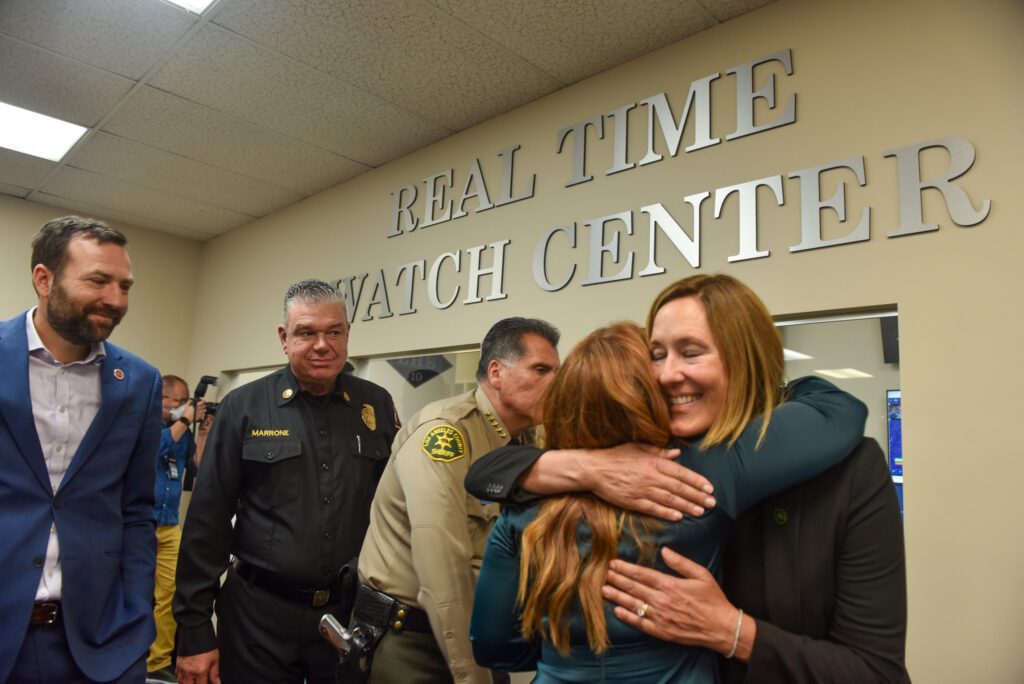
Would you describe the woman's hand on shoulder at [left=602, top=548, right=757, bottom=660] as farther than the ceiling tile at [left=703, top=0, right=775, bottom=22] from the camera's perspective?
No

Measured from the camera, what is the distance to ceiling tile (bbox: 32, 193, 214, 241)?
16.4 feet

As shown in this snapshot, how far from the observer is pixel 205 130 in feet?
12.2

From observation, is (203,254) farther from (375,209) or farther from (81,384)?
(81,384)

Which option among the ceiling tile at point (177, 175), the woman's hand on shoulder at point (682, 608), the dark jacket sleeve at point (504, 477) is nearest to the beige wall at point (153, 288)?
the ceiling tile at point (177, 175)

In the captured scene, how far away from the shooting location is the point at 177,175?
14.4 feet

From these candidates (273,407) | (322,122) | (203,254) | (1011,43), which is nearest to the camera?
(1011,43)

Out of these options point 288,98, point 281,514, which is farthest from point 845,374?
point 288,98

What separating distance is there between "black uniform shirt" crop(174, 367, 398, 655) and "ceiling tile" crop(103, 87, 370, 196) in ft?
6.74

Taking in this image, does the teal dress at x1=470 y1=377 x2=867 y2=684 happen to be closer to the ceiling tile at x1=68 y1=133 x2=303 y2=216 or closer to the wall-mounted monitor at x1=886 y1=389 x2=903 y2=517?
the wall-mounted monitor at x1=886 y1=389 x2=903 y2=517

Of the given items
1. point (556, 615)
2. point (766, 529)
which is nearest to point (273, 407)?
point (556, 615)

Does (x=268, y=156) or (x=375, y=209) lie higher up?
(x=268, y=156)

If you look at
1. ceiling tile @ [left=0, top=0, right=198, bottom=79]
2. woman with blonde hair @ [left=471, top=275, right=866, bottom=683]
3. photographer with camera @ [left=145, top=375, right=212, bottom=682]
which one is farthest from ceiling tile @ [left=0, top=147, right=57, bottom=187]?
woman with blonde hair @ [left=471, top=275, right=866, bottom=683]

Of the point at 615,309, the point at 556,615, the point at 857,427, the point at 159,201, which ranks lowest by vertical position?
the point at 556,615

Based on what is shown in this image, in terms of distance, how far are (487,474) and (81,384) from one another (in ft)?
3.85
